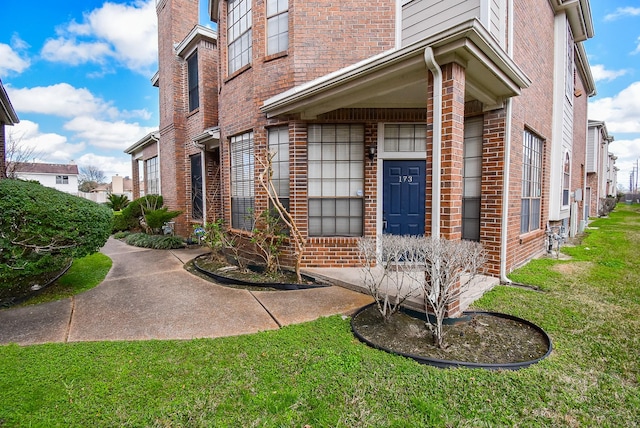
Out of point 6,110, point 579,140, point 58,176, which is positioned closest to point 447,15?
point 6,110

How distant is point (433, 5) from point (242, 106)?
397cm

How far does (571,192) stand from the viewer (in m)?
10.3

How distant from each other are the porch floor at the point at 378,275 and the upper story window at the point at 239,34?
4593 mm

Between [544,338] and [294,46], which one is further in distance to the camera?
[294,46]

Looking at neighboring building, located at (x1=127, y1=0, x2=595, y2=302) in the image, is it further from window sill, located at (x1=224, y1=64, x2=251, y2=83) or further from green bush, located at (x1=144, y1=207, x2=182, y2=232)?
green bush, located at (x1=144, y1=207, x2=182, y2=232)

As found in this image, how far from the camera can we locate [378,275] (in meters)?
5.12

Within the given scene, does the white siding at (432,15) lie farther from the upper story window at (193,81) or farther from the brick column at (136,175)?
the brick column at (136,175)

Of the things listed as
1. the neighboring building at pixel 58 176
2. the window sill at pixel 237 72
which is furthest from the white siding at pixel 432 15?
the neighboring building at pixel 58 176

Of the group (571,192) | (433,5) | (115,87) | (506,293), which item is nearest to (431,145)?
(506,293)

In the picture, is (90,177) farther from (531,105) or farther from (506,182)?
(506,182)

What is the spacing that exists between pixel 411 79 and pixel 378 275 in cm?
290

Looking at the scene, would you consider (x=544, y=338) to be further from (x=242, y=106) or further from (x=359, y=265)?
(x=242, y=106)

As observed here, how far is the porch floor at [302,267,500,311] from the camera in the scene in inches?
154

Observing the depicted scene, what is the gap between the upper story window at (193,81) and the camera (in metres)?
9.95
